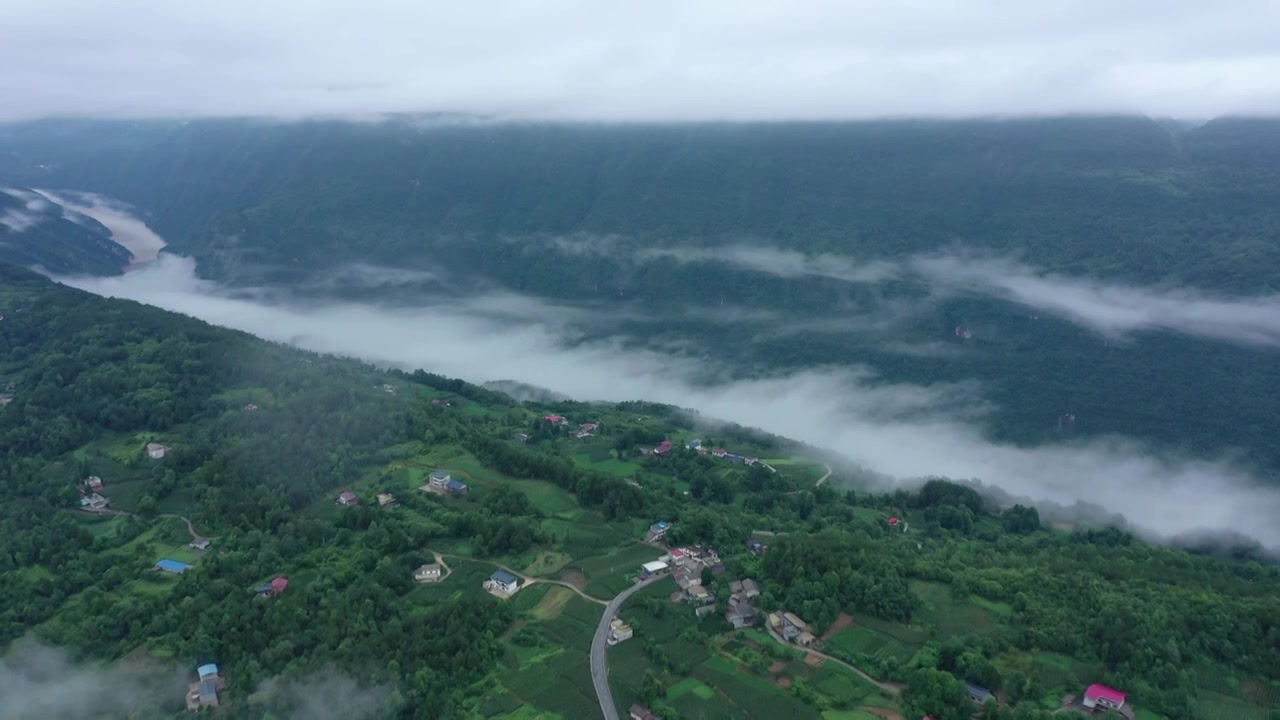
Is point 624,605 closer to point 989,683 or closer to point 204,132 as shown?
point 989,683

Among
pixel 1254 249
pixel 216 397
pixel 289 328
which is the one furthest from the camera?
pixel 289 328

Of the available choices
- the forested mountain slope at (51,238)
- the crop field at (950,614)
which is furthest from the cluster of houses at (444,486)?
the forested mountain slope at (51,238)

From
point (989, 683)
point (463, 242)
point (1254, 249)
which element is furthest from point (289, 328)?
point (1254, 249)

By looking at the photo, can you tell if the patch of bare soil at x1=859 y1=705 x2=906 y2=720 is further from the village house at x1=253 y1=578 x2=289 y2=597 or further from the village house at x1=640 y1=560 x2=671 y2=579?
the village house at x1=253 y1=578 x2=289 y2=597

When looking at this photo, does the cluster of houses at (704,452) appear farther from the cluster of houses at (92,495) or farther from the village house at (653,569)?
the cluster of houses at (92,495)

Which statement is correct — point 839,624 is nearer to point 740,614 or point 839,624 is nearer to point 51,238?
point 740,614

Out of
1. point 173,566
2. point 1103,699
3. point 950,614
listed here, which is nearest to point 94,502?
point 173,566
